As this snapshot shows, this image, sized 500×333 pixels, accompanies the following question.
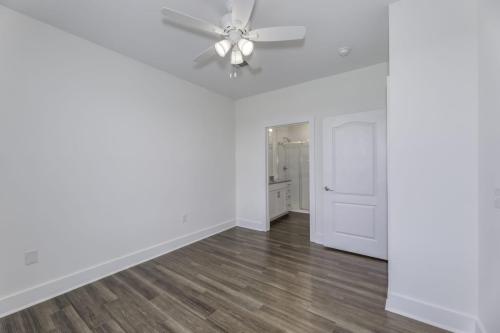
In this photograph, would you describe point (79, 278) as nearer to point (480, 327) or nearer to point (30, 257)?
point (30, 257)

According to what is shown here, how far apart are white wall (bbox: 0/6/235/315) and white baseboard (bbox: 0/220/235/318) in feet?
0.06

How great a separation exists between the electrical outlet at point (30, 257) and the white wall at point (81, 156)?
3 centimetres

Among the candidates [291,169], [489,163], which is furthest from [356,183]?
[291,169]

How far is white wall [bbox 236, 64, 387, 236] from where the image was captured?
9.77 ft

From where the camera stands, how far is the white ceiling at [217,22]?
1.81 m

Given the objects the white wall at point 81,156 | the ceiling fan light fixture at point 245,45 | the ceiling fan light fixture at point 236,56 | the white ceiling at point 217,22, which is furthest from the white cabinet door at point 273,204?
the ceiling fan light fixture at point 245,45

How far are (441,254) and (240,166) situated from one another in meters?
3.34

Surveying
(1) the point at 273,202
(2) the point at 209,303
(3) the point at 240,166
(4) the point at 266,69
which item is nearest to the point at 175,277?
(2) the point at 209,303

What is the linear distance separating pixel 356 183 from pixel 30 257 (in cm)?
388

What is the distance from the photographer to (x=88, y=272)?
2.27 m

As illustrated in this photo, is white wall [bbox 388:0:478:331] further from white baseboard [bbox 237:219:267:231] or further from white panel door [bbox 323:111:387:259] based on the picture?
white baseboard [bbox 237:219:267:231]

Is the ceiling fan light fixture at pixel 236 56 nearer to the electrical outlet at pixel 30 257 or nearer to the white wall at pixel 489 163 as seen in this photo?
the white wall at pixel 489 163

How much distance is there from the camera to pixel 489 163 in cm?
136

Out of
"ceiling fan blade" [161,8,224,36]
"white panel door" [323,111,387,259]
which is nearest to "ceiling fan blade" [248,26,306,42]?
"ceiling fan blade" [161,8,224,36]
